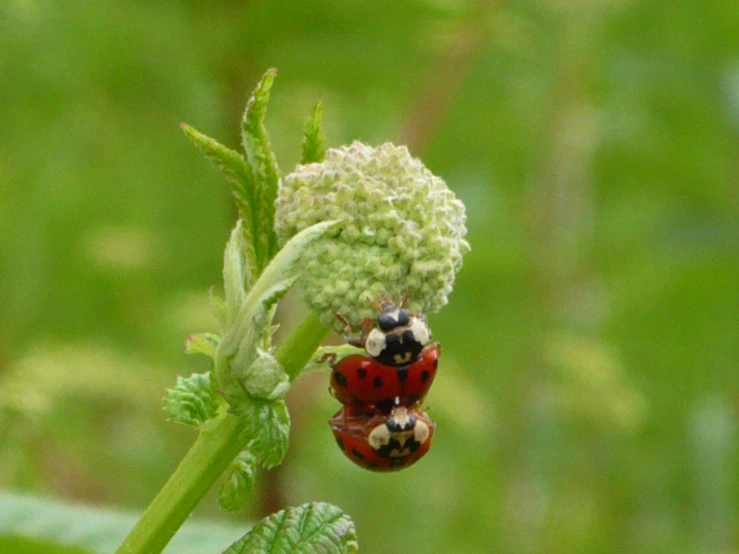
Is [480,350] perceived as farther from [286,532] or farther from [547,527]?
[286,532]

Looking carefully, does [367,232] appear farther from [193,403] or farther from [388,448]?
[388,448]

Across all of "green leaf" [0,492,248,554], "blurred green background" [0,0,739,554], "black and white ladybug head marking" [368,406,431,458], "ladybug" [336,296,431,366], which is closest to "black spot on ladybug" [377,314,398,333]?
"ladybug" [336,296,431,366]

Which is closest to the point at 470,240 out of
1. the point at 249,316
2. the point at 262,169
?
the point at 262,169

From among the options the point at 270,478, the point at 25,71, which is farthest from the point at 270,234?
the point at 25,71

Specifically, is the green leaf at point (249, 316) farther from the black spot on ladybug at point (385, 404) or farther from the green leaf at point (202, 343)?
the black spot on ladybug at point (385, 404)

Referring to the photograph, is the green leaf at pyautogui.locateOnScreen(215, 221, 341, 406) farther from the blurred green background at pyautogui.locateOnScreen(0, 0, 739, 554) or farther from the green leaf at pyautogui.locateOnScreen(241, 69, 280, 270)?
the blurred green background at pyautogui.locateOnScreen(0, 0, 739, 554)

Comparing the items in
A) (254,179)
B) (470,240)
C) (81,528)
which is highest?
(470,240)
